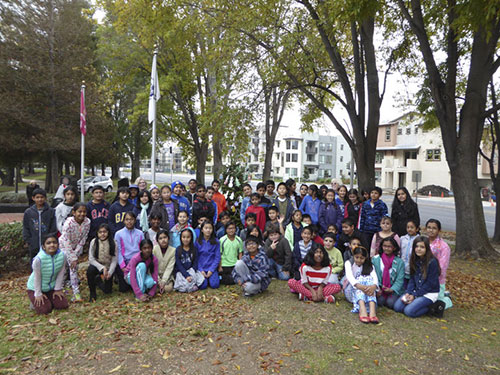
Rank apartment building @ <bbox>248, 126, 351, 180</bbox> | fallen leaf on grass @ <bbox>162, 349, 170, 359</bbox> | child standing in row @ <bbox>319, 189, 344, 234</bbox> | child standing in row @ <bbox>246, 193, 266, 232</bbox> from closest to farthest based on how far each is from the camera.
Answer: fallen leaf on grass @ <bbox>162, 349, 170, 359</bbox>, child standing in row @ <bbox>246, 193, 266, 232</bbox>, child standing in row @ <bbox>319, 189, 344, 234</bbox>, apartment building @ <bbox>248, 126, 351, 180</bbox>

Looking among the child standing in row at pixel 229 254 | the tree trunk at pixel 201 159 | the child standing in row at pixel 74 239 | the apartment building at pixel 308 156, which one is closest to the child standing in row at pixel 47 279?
the child standing in row at pixel 74 239

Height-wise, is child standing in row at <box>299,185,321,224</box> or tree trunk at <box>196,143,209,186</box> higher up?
tree trunk at <box>196,143,209,186</box>

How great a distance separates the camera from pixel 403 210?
684 centimetres

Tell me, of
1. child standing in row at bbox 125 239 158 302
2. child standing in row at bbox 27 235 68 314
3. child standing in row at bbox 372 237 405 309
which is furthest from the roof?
child standing in row at bbox 27 235 68 314

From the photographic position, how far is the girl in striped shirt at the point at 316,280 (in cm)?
555

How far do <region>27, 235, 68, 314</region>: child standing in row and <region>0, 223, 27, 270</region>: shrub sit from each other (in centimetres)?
358

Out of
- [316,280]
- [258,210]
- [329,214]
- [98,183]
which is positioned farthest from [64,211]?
[98,183]

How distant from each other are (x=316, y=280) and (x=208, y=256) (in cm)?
198

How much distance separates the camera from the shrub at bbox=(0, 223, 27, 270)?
779cm

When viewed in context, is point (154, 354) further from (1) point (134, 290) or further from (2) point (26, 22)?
(2) point (26, 22)

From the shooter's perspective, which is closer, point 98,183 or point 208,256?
point 208,256

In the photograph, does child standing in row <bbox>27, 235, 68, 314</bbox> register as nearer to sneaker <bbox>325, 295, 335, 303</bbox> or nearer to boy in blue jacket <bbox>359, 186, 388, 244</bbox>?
sneaker <bbox>325, 295, 335, 303</bbox>

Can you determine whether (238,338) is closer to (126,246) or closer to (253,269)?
(253,269)

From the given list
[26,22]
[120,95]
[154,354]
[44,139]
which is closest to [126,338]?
[154,354]
